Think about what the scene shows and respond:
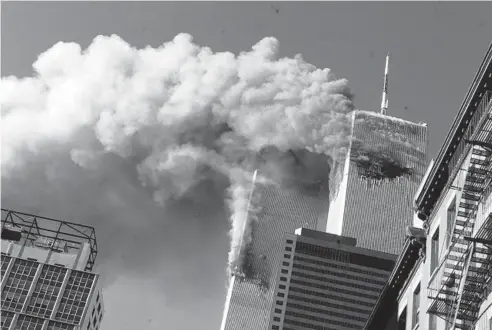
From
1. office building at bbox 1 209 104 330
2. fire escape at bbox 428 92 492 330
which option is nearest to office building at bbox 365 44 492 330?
fire escape at bbox 428 92 492 330

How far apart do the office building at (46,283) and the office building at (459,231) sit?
353ft

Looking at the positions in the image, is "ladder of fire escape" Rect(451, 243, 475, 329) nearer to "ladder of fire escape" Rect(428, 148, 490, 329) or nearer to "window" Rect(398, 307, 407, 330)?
"ladder of fire escape" Rect(428, 148, 490, 329)

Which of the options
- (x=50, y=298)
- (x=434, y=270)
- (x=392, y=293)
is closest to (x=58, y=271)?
(x=50, y=298)

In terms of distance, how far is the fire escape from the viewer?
35.1 meters

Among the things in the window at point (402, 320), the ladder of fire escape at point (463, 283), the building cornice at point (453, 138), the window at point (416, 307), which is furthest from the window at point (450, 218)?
the window at point (402, 320)

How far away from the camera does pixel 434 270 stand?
42.8 m

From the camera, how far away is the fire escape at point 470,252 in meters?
35.1

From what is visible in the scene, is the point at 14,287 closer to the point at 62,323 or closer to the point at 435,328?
the point at 62,323

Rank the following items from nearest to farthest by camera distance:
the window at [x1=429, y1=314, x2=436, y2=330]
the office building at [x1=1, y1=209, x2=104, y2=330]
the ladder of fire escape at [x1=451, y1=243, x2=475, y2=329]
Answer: the ladder of fire escape at [x1=451, y1=243, x2=475, y2=329], the window at [x1=429, y1=314, x2=436, y2=330], the office building at [x1=1, y1=209, x2=104, y2=330]

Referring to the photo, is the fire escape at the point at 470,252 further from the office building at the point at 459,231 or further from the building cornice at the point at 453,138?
the building cornice at the point at 453,138

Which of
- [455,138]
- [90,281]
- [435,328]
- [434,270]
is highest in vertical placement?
[90,281]

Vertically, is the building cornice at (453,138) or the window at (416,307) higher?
the building cornice at (453,138)

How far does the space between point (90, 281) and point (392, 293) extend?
109229 mm

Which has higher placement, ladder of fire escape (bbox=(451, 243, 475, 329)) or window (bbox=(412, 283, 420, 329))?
window (bbox=(412, 283, 420, 329))
